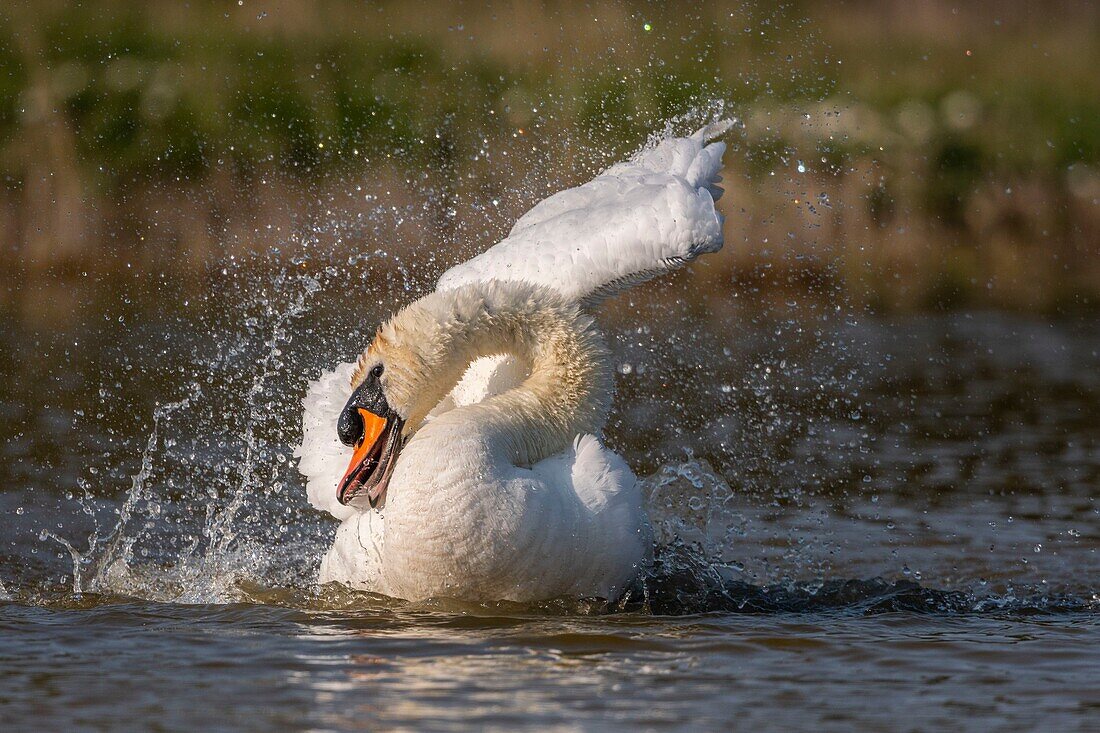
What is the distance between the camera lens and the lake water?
512 centimetres

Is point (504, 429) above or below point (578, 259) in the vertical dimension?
below

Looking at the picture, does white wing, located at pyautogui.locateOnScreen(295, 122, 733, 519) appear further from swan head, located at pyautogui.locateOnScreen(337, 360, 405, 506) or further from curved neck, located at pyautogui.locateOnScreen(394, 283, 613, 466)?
Answer: swan head, located at pyautogui.locateOnScreen(337, 360, 405, 506)

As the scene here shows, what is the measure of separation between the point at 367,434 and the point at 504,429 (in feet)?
1.82

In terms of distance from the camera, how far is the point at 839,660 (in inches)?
221

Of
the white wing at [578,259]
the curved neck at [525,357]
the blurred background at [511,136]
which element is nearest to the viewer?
the curved neck at [525,357]

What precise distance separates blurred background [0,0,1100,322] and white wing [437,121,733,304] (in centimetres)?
591

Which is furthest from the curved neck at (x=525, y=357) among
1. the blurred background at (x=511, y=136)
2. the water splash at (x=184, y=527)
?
the blurred background at (x=511, y=136)

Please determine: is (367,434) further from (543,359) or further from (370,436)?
(543,359)

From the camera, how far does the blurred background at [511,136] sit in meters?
15.1

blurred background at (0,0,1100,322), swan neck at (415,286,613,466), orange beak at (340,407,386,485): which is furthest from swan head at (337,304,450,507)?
blurred background at (0,0,1100,322)

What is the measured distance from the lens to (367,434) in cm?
648

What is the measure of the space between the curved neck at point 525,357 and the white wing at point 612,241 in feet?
1.56

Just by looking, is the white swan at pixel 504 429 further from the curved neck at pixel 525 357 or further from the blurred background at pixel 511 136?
the blurred background at pixel 511 136

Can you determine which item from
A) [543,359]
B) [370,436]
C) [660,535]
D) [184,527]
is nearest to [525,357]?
[543,359]
